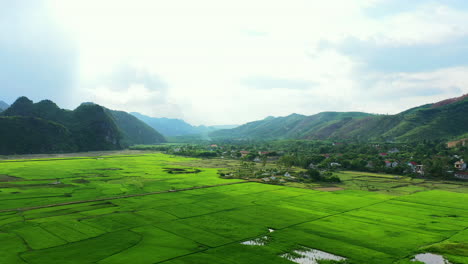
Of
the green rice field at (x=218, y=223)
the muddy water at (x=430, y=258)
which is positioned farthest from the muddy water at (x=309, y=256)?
the muddy water at (x=430, y=258)

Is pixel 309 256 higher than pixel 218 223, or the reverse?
pixel 218 223

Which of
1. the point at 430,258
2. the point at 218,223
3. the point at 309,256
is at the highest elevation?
the point at 218,223

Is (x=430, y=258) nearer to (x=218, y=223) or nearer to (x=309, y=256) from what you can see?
(x=309, y=256)

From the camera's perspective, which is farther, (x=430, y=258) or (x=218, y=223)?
(x=218, y=223)

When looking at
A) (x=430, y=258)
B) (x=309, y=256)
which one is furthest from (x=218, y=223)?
(x=430, y=258)

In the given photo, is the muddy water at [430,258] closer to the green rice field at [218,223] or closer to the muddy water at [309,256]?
the green rice field at [218,223]

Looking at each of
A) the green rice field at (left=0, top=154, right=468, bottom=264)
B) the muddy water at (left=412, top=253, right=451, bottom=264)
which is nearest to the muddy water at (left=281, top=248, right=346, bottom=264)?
the green rice field at (left=0, top=154, right=468, bottom=264)
